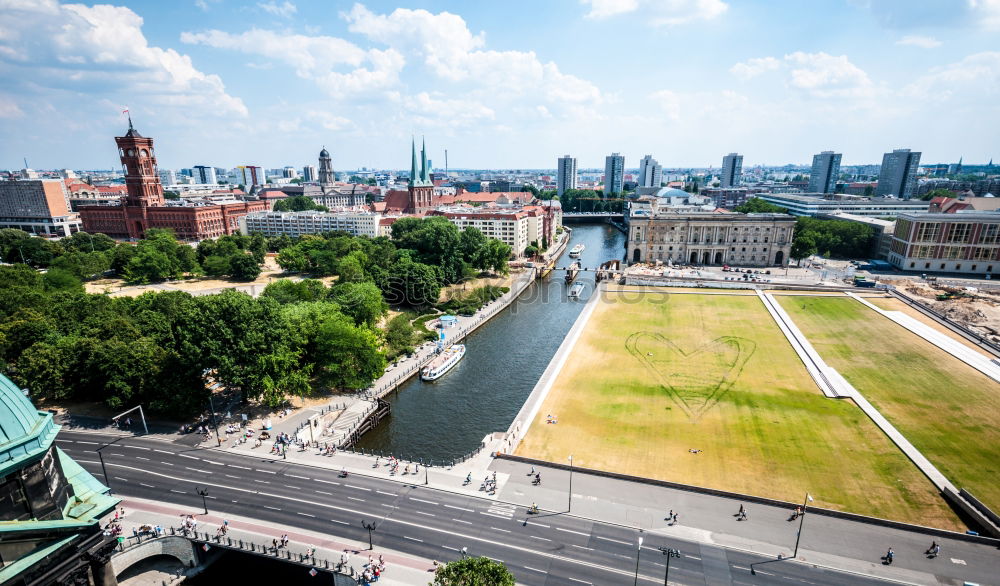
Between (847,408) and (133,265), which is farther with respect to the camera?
(133,265)

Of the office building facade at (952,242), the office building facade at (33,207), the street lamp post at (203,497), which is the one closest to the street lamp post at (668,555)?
the street lamp post at (203,497)

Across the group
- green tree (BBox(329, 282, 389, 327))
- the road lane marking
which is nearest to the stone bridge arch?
the road lane marking

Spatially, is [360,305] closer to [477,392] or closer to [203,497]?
[477,392]

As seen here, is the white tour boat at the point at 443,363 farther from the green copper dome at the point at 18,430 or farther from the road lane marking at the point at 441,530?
the green copper dome at the point at 18,430

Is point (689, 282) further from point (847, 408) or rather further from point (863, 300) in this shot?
point (847, 408)

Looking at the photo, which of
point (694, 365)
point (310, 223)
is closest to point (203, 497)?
point (694, 365)

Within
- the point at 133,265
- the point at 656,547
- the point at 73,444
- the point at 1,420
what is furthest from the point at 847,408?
the point at 133,265

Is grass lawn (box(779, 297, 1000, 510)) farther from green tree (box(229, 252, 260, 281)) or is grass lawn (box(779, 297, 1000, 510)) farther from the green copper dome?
green tree (box(229, 252, 260, 281))
